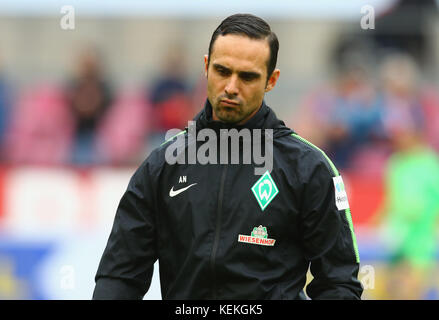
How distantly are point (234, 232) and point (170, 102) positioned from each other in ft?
24.0

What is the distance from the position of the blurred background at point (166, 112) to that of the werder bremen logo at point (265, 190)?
5.16 metres

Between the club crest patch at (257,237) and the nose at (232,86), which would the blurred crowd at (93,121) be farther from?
the club crest patch at (257,237)

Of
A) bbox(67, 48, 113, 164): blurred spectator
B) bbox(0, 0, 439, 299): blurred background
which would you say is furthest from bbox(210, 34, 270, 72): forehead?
bbox(67, 48, 113, 164): blurred spectator

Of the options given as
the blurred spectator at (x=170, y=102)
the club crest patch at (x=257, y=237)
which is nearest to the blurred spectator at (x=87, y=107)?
the blurred spectator at (x=170, y=102)

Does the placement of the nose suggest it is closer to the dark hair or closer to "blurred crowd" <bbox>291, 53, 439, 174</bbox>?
the dark hair

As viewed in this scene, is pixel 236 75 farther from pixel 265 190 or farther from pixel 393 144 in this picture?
pixel 393 144

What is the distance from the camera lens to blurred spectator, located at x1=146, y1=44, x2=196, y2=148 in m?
10.9

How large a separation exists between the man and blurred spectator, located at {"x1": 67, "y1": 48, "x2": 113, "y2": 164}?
706 centimetres

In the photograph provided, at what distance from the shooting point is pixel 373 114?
1077 centimetres

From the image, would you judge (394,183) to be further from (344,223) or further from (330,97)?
(344,223)

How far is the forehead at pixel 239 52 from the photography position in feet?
12.5
